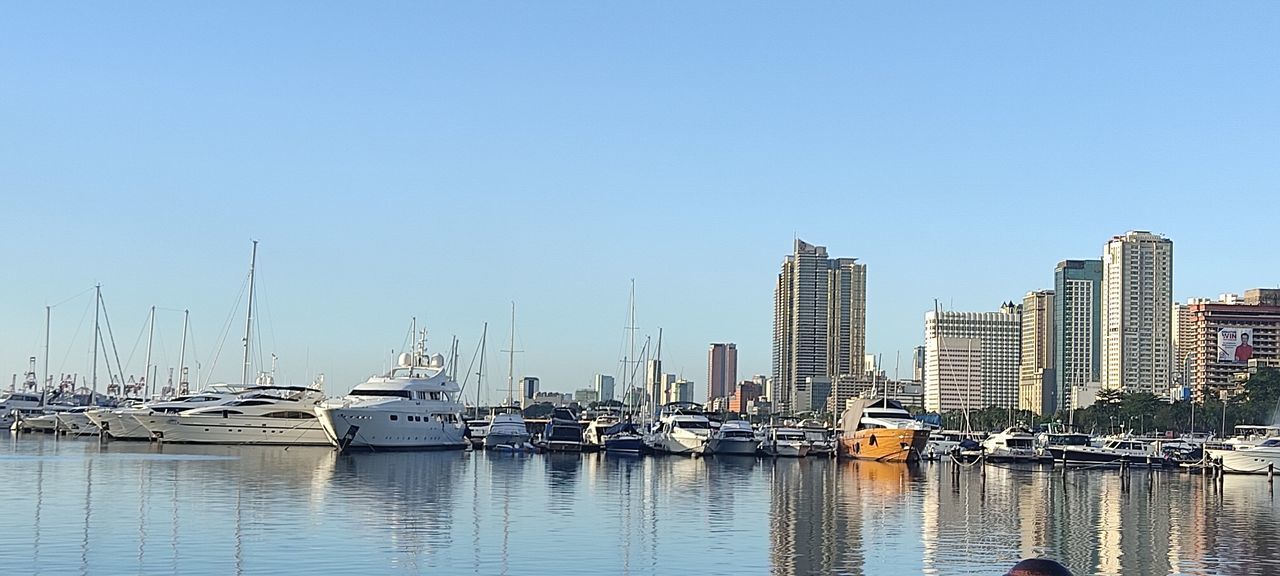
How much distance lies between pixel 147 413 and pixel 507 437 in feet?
87.4

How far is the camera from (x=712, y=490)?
205 feet

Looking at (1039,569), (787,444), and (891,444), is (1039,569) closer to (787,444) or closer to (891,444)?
(891,444)

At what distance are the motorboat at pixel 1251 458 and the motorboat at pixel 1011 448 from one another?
46.3ft

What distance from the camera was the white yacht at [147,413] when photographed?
110438 mm

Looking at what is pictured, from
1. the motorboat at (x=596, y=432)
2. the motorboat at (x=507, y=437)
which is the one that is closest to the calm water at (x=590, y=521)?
the motorboat at (x=507, y=437)

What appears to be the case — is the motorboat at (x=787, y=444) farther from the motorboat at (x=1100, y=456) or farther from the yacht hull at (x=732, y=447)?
the motorboat at (x=1100, y=456)

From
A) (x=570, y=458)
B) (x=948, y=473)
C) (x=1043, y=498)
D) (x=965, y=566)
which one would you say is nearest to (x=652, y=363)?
(x=570, y=458)

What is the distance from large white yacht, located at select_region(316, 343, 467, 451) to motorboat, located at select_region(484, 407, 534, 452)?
89.1 inches

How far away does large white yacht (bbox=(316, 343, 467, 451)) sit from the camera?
10025 cm

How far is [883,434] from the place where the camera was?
324ft

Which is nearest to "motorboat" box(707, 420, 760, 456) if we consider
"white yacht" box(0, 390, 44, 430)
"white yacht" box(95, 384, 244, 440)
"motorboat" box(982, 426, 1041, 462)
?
"motorboat" box(982, 426, 1041, 462)

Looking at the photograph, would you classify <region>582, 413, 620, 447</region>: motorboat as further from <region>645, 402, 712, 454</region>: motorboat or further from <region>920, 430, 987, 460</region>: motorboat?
<region>920, 430, 987, 460</region>: motorboat

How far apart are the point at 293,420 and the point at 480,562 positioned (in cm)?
7742

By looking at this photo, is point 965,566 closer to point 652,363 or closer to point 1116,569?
point 1116,569
